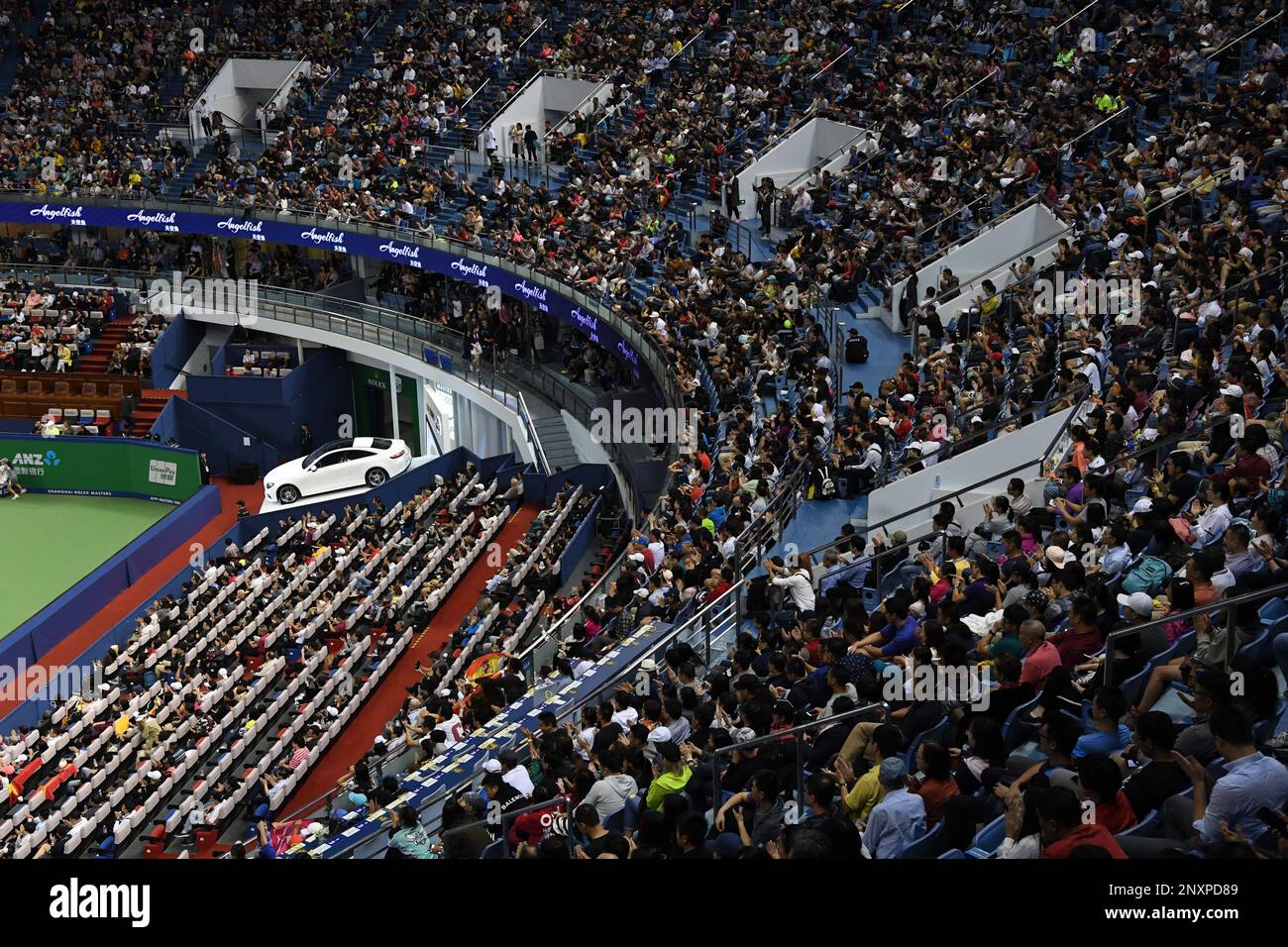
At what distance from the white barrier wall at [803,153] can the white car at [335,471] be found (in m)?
10.4

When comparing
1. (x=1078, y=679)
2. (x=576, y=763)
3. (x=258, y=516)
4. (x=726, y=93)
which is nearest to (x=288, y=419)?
(x=258, y=516)

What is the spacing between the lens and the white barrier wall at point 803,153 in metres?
33.5

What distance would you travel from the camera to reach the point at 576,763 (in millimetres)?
12766

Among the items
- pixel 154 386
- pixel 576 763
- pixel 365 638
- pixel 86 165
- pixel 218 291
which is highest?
pixel 86 165

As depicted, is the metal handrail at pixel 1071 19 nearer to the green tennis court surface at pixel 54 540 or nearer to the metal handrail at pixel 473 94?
the metal handrail at pixel 473 94

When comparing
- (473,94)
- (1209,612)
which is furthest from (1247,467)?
(473,94)

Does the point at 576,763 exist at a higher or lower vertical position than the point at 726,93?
lower

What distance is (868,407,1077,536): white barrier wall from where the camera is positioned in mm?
17641

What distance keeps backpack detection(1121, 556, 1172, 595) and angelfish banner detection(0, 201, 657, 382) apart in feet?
62.3

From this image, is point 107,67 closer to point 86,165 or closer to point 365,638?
point 86,165

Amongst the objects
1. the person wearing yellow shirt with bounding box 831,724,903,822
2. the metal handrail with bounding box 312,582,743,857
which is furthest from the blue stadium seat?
the metal handrail with bounding box 312,582,743,857

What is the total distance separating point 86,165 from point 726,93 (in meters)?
18.6

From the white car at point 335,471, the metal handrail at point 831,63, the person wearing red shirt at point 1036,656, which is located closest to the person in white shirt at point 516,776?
the person wearing red shirt at point 1036,656
